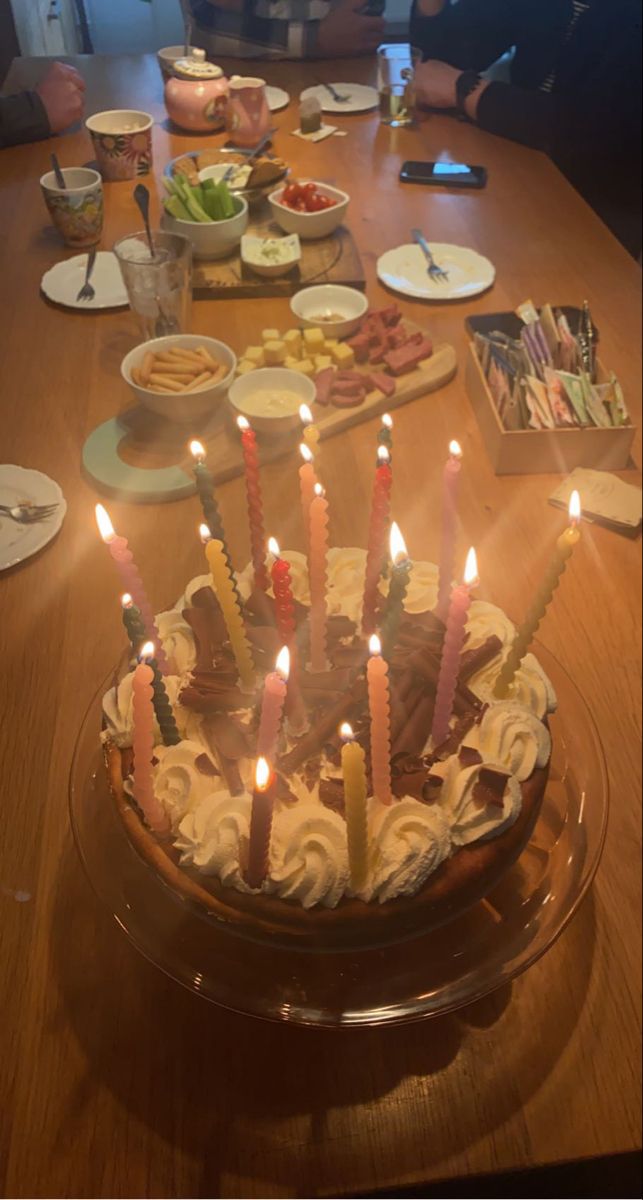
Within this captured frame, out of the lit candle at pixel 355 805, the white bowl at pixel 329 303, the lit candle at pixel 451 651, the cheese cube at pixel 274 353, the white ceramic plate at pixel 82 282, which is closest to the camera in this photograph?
the lit candle at pixel 355 805

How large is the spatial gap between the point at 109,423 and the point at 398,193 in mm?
1153

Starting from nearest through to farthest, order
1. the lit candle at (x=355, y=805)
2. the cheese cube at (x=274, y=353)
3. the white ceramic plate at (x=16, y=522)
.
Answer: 1. the lit candle at (x=355, y=805)
2. the white ceramic plate at (x=16, y=522)
3. the cheese cube at (x=274, y=353)

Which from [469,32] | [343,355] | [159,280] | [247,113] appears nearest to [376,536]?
[343,355]

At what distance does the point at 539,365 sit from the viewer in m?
1.33

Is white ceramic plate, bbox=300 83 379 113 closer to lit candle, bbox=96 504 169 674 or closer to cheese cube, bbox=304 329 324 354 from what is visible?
cheese cube, bbox=304 329 324 354

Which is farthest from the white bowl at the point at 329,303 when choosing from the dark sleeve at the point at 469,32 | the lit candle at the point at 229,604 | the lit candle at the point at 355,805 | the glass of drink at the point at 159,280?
the dark sleeve at the point at 469,32

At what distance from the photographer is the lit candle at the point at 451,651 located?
67 centimetres

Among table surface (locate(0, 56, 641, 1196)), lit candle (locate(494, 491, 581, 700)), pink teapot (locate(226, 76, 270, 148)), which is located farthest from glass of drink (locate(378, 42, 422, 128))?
lit candle (locate(494, 491, 581, 700))

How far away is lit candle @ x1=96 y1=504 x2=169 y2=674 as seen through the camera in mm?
684

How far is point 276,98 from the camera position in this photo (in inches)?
95.3

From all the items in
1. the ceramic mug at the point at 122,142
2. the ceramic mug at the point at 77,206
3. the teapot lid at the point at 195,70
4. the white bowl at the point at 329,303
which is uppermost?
the teapot lid at the point at 195,70

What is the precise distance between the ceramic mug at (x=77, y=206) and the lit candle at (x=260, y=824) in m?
1.52

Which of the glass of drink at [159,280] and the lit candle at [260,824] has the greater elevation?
the glass of drink at [159,280]

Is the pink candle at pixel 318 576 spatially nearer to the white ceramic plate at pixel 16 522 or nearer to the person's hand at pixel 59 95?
the white ceramic plate at pixel 16 522
